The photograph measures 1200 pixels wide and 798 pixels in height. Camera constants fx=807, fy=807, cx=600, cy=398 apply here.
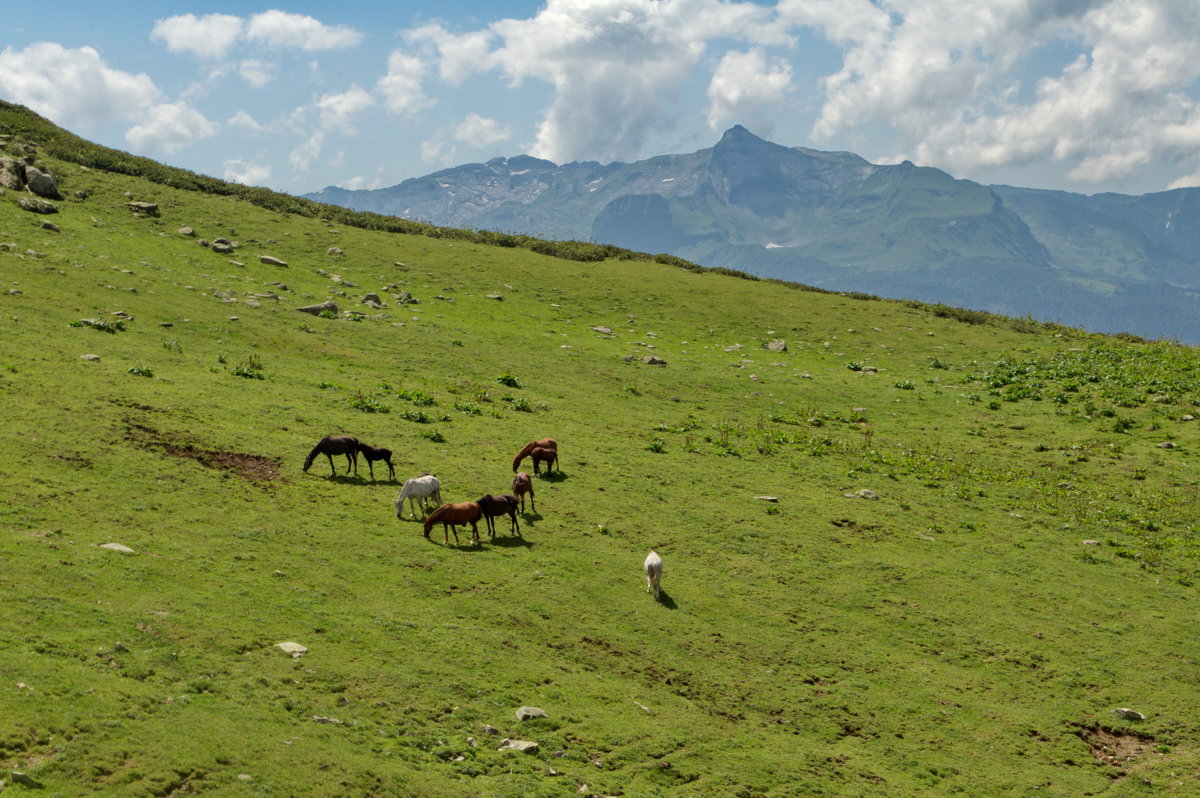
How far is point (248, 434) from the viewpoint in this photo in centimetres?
2300

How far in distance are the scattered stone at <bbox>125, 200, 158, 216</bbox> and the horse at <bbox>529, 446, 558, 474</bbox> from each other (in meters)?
35.2

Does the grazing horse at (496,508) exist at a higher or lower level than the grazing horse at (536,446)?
lower

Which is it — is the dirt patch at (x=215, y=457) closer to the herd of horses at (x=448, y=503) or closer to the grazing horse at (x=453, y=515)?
the herd of horses at (x=448, y=503)

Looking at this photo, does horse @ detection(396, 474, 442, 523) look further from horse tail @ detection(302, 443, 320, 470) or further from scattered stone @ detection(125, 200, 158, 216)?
scattered stone @ detection(125, 200, 158, 216)

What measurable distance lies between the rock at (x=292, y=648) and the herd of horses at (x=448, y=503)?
222 inches

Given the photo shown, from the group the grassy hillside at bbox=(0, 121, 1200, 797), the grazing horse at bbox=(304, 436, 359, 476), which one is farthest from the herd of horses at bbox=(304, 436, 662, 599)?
the grassy hillside at bbox=(0, 121, 1200, 797)

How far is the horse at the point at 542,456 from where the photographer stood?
951 inches

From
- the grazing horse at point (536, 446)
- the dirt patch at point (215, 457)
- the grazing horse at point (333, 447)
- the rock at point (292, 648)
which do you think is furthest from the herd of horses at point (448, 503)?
the rock at point (292, 648)

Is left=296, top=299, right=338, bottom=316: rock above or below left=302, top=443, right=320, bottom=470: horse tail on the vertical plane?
above

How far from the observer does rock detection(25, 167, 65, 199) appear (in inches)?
1702

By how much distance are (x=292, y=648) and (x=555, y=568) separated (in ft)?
21.4

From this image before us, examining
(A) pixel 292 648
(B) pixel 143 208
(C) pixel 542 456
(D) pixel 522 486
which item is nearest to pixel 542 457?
(C) pixel 542 456

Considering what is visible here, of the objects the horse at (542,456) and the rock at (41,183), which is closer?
the horse at (542,456)

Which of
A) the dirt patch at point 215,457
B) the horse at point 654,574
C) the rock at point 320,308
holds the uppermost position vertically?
the rock at point 320,308
